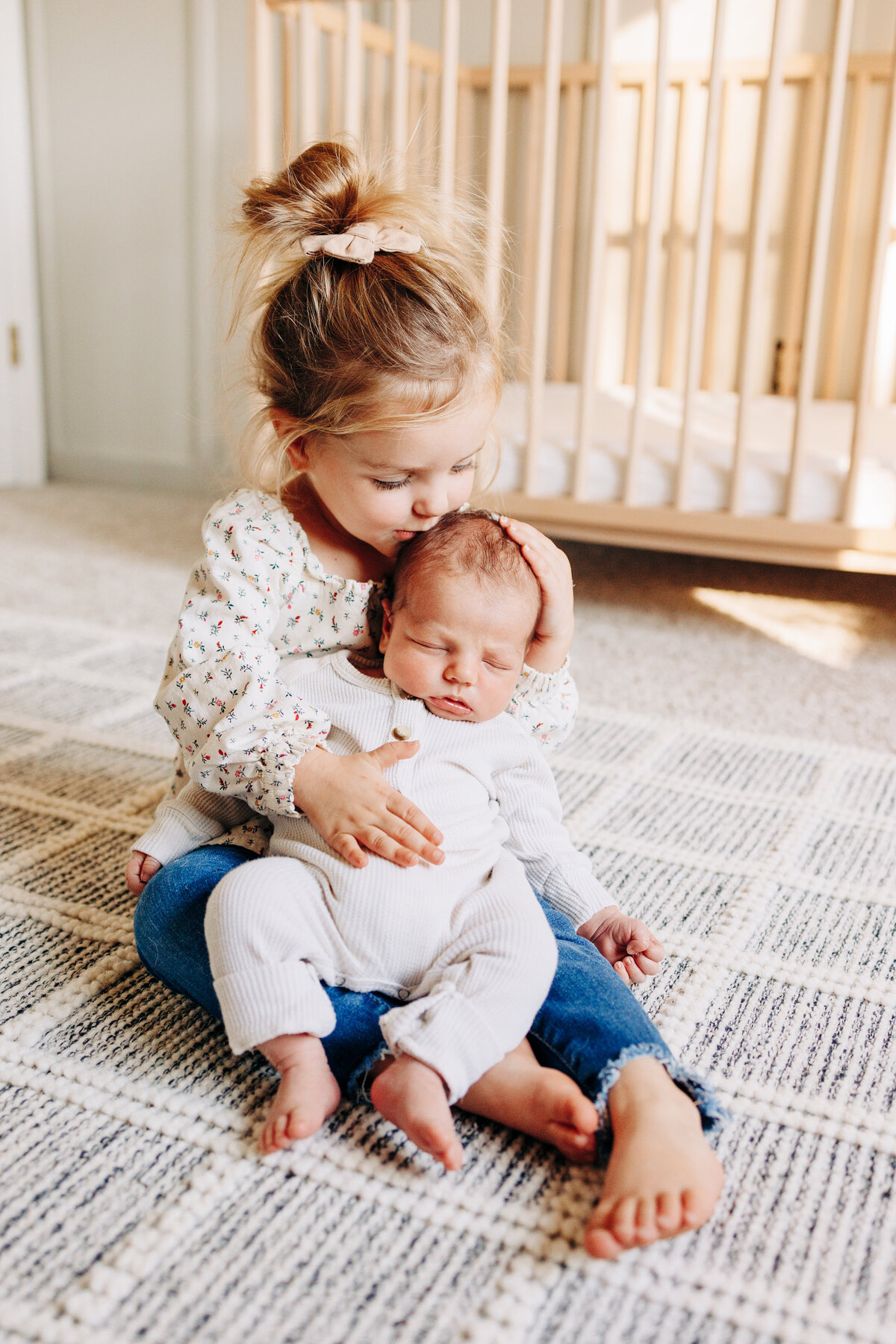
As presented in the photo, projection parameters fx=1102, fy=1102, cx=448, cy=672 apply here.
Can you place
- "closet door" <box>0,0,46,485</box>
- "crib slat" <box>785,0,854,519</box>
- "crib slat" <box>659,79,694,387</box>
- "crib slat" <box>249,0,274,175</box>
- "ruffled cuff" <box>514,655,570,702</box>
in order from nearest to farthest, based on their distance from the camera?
"ruffled cuff" <box>514,655,570,702</box>, "crib slat" <box>785,0,854,519</box>, "crib slat" <box>249,0,274,175</box>, "crib slat" <box>659,79,694,387</box>, "closet door" <box>0,0,46,485</box>

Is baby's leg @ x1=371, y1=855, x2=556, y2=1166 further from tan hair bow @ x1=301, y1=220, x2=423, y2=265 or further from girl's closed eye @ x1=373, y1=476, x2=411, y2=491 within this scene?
tan hair bow @ x1=301, y1=220, x2=423, y2=265

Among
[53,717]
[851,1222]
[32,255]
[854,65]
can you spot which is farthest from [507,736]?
[32,255]

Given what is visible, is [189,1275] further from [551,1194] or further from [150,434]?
[150,434]

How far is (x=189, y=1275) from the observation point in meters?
0.47

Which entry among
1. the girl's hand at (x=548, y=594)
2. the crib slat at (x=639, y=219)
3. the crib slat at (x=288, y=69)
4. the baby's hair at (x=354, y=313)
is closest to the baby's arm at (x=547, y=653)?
the girl's hand at (x=548, y=594)

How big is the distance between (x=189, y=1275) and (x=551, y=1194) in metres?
0.17

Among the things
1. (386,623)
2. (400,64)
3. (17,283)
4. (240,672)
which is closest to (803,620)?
(400,64)

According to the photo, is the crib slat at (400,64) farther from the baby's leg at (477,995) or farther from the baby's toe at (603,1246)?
the baby's toe at (603,1246)

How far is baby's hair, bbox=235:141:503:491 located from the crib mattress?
1.93 feet

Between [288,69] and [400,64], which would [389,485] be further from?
[288,69]

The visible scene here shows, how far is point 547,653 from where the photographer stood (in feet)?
2.57

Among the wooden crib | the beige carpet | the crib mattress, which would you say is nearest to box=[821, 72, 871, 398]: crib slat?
the wooden crib

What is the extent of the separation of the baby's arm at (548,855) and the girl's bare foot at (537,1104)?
157 mm

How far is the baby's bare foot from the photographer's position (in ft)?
1.71
